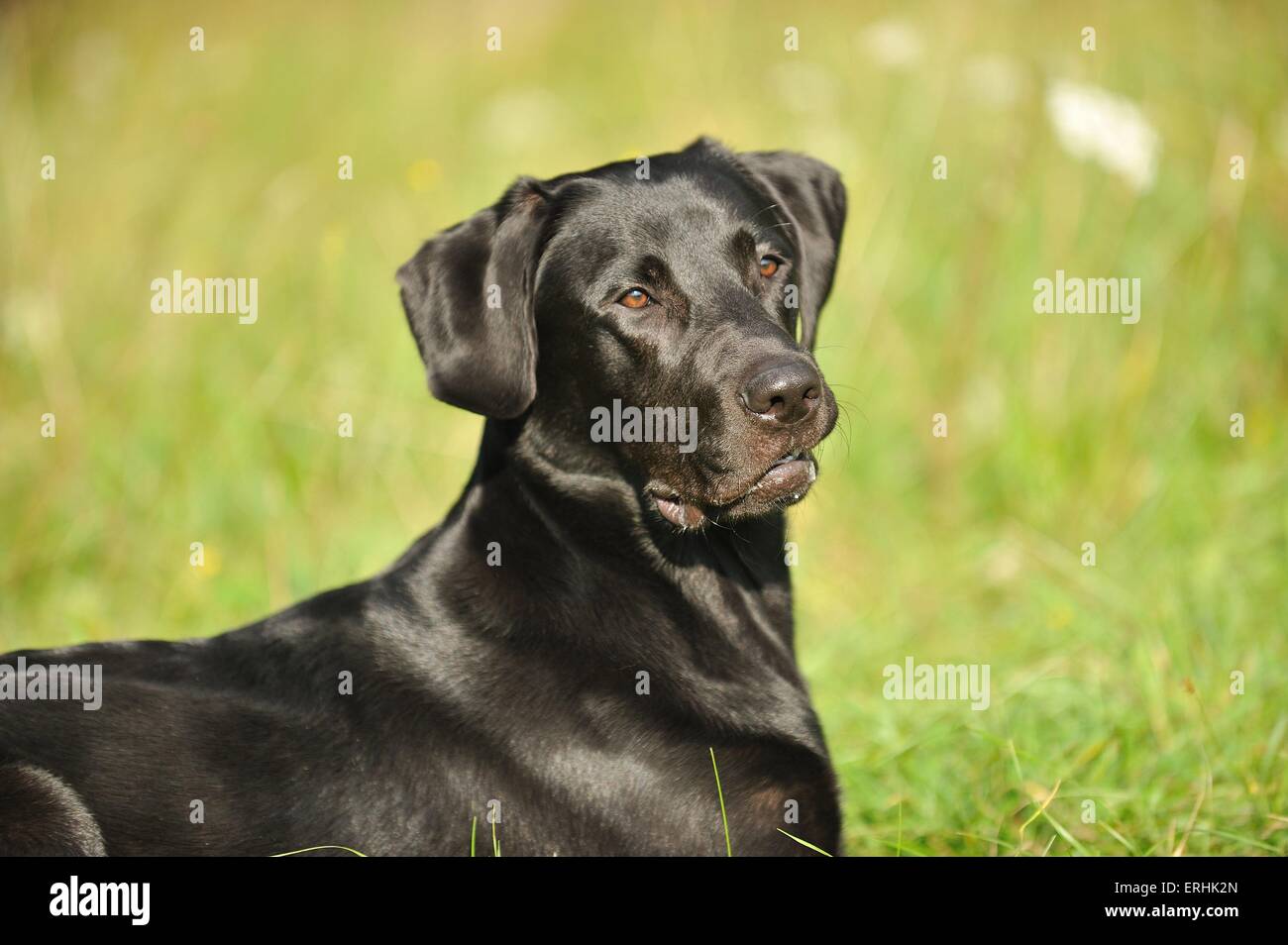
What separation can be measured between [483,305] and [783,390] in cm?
82

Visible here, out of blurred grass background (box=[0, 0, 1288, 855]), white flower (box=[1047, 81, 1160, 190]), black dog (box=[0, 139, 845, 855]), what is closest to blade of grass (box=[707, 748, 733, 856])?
black dog (box=[0, 139, 845, 855])

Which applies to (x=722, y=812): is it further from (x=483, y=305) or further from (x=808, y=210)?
(x=808, y=210)

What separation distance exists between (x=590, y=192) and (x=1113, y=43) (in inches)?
180

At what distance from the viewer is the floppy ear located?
374cm

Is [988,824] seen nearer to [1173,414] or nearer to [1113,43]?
[1173,414]

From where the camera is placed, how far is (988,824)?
367 centimetres

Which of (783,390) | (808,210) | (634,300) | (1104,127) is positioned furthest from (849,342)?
(783,390)

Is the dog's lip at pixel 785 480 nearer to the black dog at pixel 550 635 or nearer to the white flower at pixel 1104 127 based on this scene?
the black dog at pixel 550 635

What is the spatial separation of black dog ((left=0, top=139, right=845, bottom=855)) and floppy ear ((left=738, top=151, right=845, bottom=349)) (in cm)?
18

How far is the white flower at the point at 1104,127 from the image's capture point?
19.4ft

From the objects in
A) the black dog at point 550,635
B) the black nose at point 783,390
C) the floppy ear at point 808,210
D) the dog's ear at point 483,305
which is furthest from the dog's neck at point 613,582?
the floppy ear at point 808,210

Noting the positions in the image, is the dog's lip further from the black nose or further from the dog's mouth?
the black nose

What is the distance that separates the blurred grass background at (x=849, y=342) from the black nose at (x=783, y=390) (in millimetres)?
1711

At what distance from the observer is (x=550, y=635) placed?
306 centimetres
